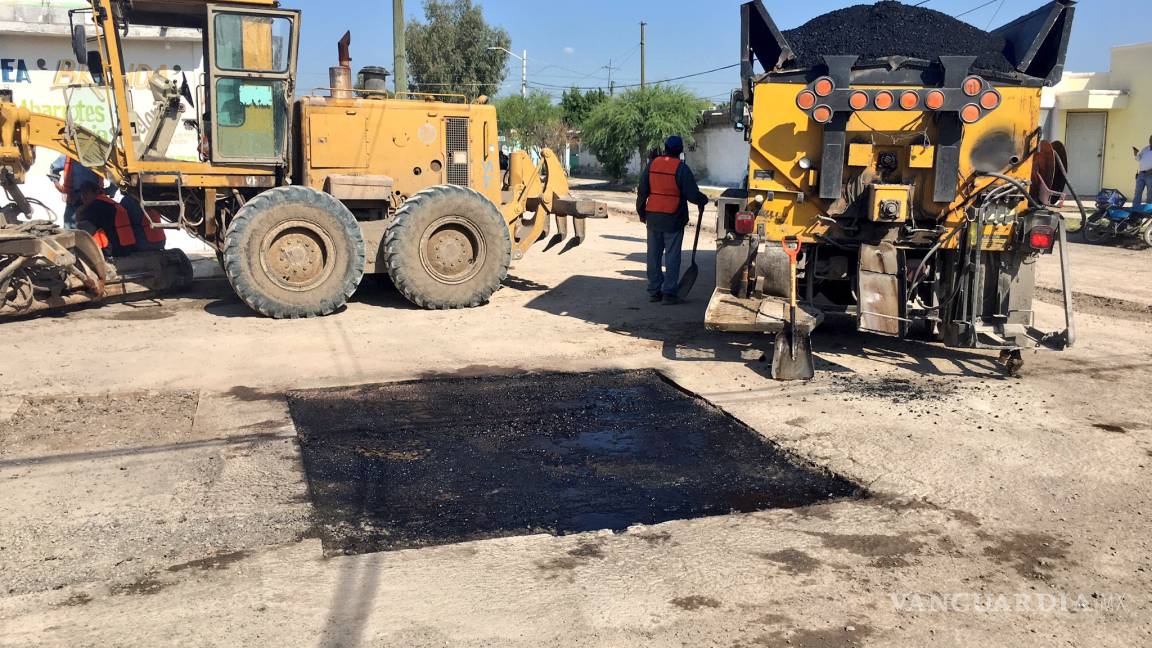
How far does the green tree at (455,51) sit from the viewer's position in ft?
170

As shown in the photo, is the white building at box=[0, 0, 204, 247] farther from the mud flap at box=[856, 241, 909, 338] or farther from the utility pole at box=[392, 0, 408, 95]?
the mud flap at box=[856, 241, 909, 338]

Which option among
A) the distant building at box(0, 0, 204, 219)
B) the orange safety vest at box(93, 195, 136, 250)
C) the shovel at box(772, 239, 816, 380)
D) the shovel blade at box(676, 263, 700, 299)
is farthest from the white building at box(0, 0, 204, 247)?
the shovel at box(772, 239, 816, 380)

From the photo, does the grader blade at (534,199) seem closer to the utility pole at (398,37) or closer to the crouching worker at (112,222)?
the crouching worker at (112,222)

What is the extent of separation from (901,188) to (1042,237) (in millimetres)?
1124

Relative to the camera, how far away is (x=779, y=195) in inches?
314

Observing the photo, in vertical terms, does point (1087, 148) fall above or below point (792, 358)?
above

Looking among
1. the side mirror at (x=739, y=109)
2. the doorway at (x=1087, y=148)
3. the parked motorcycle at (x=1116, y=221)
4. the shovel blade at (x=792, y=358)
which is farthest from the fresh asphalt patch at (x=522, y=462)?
Answer: the doorway at (x=1087, y=148)

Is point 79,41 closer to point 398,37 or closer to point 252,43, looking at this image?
point 252,43

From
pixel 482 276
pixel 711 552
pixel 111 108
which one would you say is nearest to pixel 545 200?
pixel 482 276

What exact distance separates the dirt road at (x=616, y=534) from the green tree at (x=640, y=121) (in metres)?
27.4

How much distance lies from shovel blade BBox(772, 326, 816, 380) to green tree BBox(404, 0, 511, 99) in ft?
152

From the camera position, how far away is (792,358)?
288 inches

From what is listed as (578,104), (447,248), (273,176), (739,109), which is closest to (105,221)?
(273,176)

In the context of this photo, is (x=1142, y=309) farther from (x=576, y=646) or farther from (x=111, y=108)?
(x=111, y=108)
